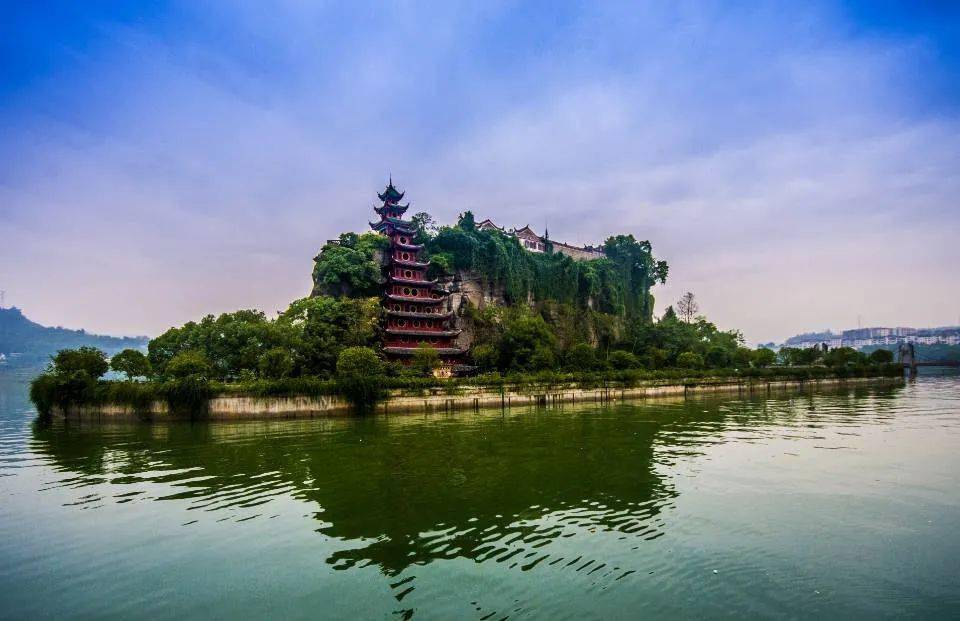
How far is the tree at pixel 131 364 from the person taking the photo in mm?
36594

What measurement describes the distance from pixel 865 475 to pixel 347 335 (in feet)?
120

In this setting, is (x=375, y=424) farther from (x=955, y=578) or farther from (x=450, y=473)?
(x=955, y=578)

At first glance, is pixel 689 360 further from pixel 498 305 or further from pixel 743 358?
pixel 498 305

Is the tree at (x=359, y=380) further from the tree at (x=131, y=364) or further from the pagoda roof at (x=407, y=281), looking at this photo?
the pagoda roof at (x=407, y=281)

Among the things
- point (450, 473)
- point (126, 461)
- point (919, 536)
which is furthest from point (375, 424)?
point (919, 536)

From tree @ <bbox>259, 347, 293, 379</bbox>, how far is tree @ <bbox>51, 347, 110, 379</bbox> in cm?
1058

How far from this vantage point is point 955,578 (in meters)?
7.88

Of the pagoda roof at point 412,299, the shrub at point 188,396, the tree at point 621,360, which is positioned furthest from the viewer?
the tree at point 621,360

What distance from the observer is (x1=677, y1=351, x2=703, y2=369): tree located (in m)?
58.2

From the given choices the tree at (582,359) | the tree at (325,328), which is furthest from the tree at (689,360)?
the tree at (325,328)

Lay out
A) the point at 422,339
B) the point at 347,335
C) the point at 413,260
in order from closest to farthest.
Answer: the point at 347,335 < the point at 422,339 < the point at 413,260

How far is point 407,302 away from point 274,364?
16661 millimetres

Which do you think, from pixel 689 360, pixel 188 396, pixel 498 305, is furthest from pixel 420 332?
pixel 689 360

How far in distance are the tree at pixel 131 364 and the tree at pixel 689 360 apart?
52057 mm
